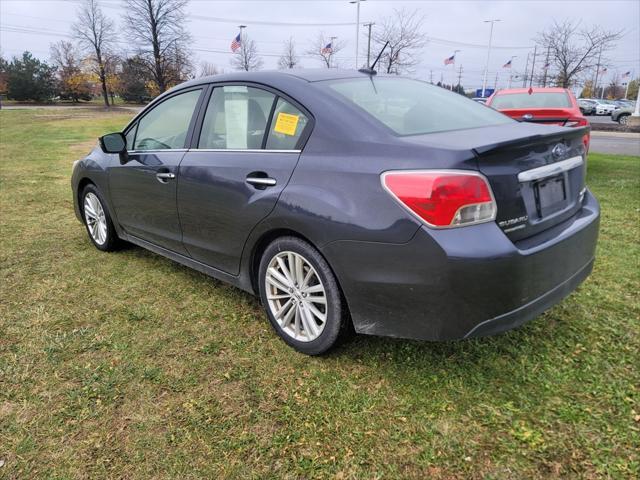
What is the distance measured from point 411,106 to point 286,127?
0.73 meters

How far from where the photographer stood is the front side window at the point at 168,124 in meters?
3.42

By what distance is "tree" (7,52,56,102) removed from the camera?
2207 inches

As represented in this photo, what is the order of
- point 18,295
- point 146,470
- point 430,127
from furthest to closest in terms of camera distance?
point 18,295 → point 430,127 → point 146,470

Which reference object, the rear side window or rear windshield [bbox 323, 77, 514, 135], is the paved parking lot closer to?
rear windshield [bbox 323, 77, 514, 135]

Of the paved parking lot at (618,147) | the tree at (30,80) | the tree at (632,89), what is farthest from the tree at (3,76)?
the tree at (632,89)

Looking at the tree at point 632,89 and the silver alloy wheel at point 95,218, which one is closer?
the silver alloy wheel at point 95,218

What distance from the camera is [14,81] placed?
55844 mm

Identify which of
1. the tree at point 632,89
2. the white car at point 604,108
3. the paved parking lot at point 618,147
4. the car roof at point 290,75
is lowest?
the paved parking lot at point 618,147

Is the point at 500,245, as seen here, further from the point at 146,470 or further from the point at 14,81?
the point at 14,81

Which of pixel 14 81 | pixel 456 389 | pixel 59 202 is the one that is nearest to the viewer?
pixel 456 389

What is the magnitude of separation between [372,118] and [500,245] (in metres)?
0.90

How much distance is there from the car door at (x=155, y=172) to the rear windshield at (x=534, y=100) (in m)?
6.48

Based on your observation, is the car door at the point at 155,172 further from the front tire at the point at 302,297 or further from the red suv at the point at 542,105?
the red suv at the point at 542,105

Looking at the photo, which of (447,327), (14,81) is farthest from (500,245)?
(14,81)
